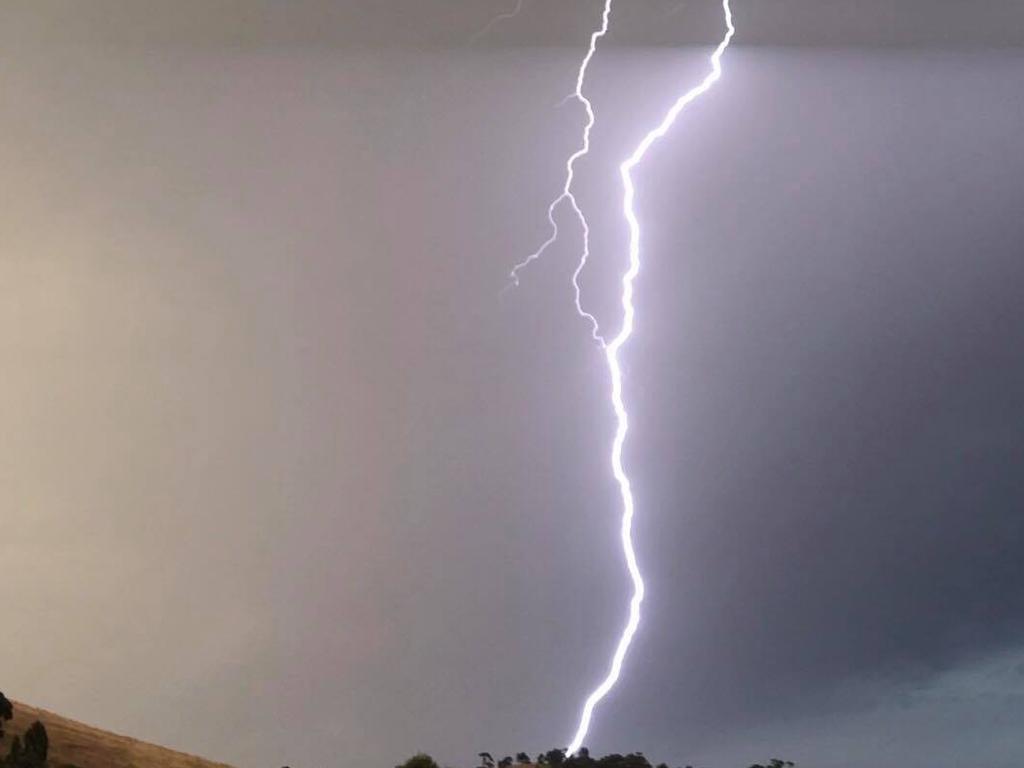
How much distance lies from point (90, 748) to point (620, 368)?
7528 millimetres

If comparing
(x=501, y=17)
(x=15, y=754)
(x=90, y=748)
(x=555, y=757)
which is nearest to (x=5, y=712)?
(x=90, y=748)

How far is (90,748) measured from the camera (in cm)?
961

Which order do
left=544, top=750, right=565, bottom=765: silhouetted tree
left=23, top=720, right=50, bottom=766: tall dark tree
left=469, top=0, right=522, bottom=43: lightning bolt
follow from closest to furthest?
left=23, top=720, right=50, bottom=766: tall dark tree → left=544, top=750, right=565, bottom=765: silhouetted tree → left=469, top=0, right=522, bottom=43: lightning bolt

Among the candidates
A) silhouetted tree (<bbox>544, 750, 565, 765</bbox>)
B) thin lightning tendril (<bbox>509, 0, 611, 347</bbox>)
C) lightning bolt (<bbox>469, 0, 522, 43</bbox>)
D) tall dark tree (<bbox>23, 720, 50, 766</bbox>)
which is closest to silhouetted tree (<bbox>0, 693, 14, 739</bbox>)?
tall dark tree (<bbox>23, 720, 50, 766</bbox>)

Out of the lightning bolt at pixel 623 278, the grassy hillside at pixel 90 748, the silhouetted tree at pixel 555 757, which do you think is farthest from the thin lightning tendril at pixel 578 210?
the grassy hillside at pixel 90 748

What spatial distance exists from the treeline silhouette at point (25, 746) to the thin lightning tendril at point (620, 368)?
611 cm

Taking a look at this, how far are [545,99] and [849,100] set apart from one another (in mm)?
4043

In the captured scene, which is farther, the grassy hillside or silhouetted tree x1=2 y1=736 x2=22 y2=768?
the grassy hillside

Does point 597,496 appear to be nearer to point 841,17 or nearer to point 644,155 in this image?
point 644,155

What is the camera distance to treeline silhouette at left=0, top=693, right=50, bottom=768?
7.98 metres

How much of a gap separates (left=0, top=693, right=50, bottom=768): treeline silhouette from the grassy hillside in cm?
11

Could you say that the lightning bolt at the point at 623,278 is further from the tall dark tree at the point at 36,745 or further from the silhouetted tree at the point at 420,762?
the tall dark tree at the point at 36,745

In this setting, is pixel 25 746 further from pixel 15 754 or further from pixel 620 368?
pixel 620 368

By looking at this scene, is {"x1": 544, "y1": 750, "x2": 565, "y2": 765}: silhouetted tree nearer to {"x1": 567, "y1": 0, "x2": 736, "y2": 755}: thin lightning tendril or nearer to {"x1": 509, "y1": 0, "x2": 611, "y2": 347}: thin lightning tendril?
{"x1": 567, "y1": 0, "x2": 736, "y2": 755}: thin lightning tendril
